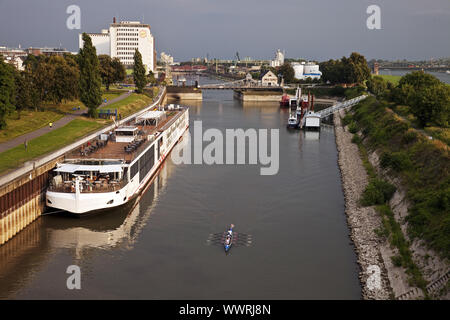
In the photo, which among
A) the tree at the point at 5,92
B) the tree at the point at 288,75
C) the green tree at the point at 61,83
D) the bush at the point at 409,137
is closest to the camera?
the tree at the point at 5,92

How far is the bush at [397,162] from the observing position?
36125 mm

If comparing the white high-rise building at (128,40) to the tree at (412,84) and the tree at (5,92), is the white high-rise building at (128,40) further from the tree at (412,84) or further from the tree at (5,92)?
the tree at (5,92)

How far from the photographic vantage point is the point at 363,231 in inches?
1173

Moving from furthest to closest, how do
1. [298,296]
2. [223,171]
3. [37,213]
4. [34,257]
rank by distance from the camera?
[223,171], [37,213], [34,257], [298,296]

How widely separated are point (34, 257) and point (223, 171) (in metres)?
22.7

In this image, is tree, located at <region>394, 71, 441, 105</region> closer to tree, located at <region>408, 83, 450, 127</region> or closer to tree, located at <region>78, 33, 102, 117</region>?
tree, located at <region>408, 83, 450, 127</region>

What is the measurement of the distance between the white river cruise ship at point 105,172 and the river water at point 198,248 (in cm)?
135

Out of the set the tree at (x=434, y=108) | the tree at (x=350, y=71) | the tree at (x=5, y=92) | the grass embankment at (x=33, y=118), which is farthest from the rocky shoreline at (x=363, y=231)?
the tree at (x=350, y=71)

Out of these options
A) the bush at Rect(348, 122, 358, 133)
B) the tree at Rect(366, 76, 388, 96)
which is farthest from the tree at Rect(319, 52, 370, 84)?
the bush at Rect(348, 122, 358, 133)

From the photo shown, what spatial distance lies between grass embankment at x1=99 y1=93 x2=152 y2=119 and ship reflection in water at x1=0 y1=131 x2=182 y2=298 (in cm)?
3588
